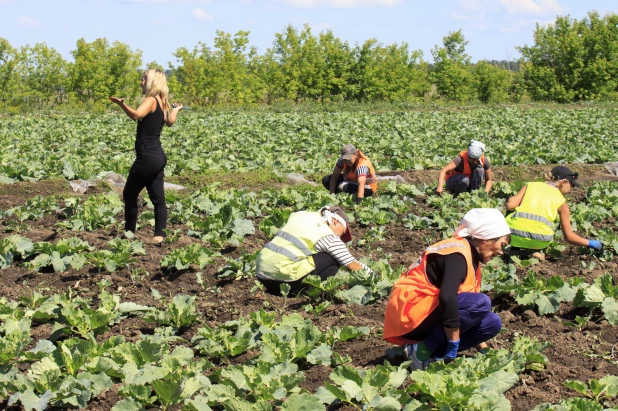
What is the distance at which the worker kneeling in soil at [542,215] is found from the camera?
742 centimetres

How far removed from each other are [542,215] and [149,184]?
4.21 metres

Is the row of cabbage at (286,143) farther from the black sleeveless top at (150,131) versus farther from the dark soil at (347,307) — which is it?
the black sleeveless top at (150,131)

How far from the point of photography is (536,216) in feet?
24.3

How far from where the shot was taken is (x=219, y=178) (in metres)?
13.6

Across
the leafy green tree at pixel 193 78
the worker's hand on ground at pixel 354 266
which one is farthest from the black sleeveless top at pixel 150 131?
the leafy green tree at pixel 193 78

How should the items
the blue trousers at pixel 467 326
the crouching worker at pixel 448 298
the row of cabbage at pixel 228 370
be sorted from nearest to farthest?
the row of cabbage at pixel 228 370 → the crouching worker at pixel 448 298 → the blue trousers at pixel 467 326

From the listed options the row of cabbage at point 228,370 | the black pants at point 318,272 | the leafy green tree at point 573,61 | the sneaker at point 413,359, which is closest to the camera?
the row of cabbage at point 228,370

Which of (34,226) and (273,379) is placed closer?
(273,379)

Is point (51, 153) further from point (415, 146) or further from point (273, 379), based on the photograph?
point (273, 379)

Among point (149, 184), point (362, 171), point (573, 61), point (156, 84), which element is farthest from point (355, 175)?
point (573, 61)

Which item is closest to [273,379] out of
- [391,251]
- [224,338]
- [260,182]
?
[224,338]

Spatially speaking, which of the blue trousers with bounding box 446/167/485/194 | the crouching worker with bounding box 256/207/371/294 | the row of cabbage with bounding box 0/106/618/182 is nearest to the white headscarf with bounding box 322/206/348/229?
the crouching worker with bounding box 256/207/371/294

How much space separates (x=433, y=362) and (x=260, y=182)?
9.18 m

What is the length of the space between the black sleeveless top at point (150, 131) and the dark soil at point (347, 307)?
1.14m
